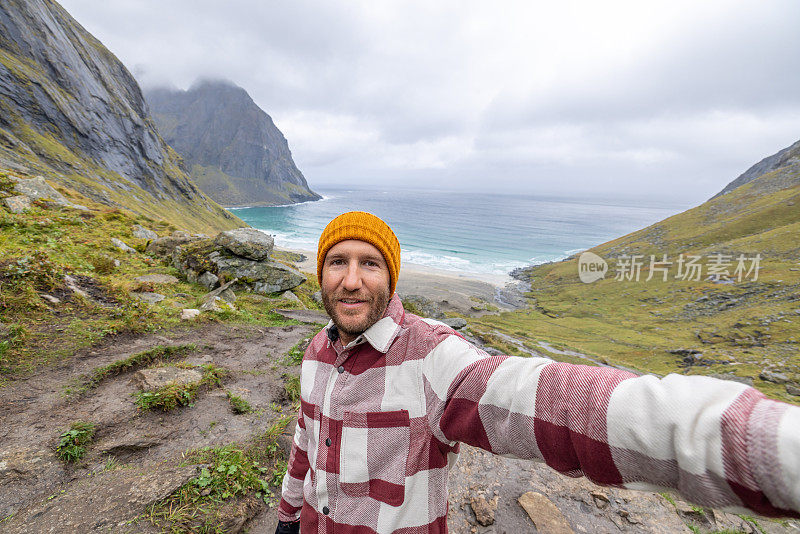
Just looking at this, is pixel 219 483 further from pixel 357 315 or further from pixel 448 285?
pixel 448 285

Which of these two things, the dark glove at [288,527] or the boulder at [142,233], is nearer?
the dark glove at [288,527]

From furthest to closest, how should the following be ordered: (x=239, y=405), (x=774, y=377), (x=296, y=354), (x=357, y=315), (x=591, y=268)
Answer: (x=591, y=268) → (x=774, y=377) → (x=296, y=354) → (x=239, y=405) → (x=357, y=315)

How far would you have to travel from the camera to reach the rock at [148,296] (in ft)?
30.4

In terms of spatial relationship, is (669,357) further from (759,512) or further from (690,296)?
(759,512)

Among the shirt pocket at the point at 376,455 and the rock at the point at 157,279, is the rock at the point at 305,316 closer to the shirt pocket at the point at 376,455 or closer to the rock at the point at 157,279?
the rock at the point at 157,279

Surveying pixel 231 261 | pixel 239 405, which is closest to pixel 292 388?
pixel 239 405

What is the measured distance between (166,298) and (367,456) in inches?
433

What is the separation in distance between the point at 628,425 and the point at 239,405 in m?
5.85

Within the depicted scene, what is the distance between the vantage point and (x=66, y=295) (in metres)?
7.50

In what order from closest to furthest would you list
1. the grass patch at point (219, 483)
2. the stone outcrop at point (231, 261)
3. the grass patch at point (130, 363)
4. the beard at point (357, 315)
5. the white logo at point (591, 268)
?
1. the beard at point (357, 315)
2. the grass patch at point (219, 483)
3. the grass patch at point (130, 363)
4. the stone outcrop at point (231, 261)
5. the white logo at point (591, 268)

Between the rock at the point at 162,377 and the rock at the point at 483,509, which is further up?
the rock at the point at 162,377

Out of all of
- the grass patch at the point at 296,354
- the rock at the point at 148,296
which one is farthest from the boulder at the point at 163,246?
the grass patch at the point at 296,354


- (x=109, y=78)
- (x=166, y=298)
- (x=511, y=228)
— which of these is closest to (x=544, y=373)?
(x=166, y=298)

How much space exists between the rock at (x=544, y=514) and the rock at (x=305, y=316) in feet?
30.2
